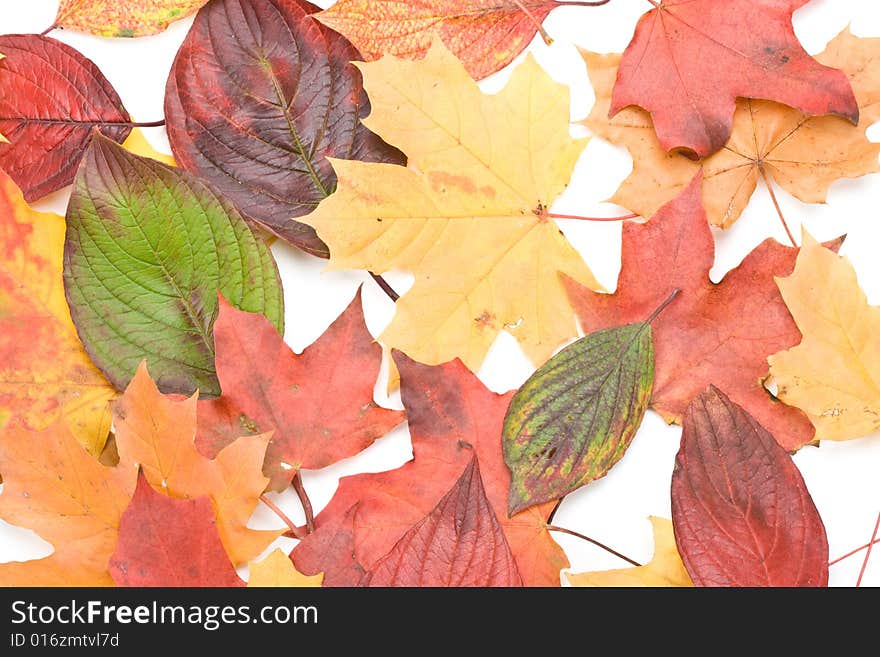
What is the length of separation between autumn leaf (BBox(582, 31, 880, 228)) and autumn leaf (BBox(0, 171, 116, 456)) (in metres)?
0.54

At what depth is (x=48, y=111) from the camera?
931 mm

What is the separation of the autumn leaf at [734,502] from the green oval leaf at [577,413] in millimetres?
73

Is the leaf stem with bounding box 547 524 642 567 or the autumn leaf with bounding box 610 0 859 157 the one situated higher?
the autumn leaf with bounding box 610 0 859 157

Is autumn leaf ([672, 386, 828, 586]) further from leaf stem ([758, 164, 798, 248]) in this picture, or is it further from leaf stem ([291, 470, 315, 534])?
leaf stem ([291, 470, 315, 534])

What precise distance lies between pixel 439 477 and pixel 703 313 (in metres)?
0.29

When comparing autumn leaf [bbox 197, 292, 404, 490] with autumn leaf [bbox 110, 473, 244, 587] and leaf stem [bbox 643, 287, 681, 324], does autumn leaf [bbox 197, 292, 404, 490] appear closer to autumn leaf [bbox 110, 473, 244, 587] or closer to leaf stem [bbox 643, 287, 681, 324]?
autumn leaf [bbox 110, 473, 244, 587]

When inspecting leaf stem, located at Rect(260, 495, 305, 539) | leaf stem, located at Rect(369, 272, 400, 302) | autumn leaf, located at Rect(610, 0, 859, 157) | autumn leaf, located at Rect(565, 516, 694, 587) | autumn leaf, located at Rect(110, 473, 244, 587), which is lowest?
autumn leaf, located at Rect(565, 516, 694, 587)

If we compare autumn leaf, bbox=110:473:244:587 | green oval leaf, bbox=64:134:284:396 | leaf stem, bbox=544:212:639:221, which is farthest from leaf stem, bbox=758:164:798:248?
autumn leaf, bbox=110:473:244:587

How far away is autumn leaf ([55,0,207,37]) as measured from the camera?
3.08ft

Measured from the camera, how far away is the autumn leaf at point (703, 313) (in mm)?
869

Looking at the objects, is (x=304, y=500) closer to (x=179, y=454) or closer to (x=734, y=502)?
(x=179, y=454)

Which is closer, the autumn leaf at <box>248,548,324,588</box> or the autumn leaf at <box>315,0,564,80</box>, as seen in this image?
the autumn leaf at <box>248,548,324,588</box>

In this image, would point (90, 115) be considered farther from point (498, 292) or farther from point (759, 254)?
point (759, 254)

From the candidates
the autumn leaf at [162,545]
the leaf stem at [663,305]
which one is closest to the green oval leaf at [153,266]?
the autumn leaf at [162,545]
